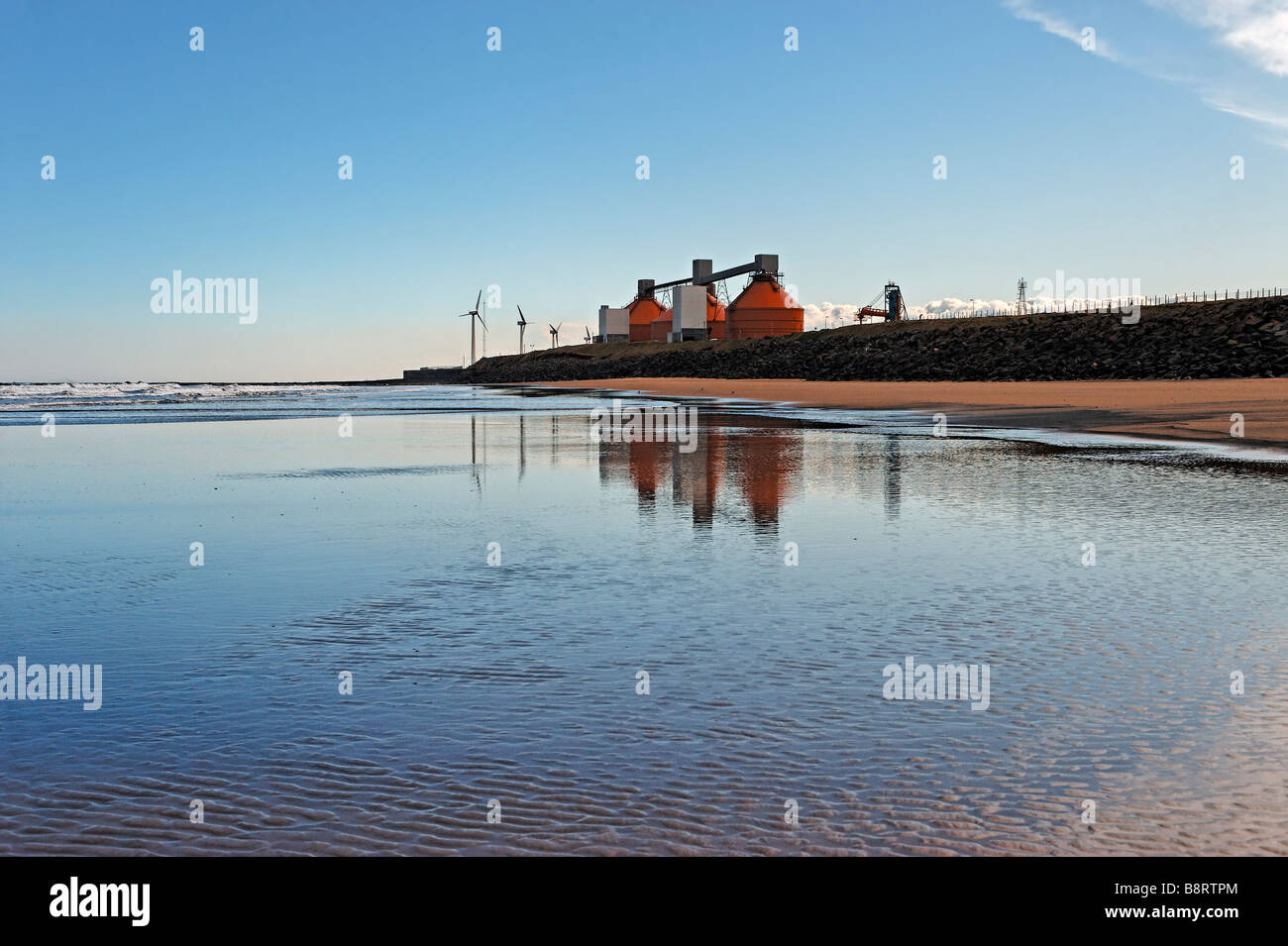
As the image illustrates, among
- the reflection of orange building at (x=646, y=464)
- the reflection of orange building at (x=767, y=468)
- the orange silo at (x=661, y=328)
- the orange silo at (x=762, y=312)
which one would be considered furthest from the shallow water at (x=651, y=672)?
the orange silo at (x=661, y=328)

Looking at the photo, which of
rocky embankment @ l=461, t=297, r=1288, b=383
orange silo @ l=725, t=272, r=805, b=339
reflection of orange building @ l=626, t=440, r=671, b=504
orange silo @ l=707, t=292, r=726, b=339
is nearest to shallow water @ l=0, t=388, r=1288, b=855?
reflection of orange building @ l=626, t=440, r=671, b=504

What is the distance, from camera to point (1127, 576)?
1064 centimetres

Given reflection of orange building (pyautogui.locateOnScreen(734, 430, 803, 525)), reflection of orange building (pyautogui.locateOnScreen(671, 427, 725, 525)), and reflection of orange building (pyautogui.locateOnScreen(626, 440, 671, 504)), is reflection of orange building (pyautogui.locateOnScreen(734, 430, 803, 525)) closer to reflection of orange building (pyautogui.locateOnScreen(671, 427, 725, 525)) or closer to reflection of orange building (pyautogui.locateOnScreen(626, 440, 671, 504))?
reflection of orange building (pyautogui.locateOnScreen(671, 427, 725, 525))

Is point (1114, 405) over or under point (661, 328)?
under

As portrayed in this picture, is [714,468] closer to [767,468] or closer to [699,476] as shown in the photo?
[767,468]

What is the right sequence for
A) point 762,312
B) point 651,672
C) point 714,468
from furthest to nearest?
point 762,312
point 714,468
point 651,672

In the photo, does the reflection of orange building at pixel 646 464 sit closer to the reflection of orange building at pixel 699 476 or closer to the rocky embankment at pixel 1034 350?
the reflection of orange building at pixel 699 476

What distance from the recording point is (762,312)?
159875mm

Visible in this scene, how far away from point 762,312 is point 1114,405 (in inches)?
4679

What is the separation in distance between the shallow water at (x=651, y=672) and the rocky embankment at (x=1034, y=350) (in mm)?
56980

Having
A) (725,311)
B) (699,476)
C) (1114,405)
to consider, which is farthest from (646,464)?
(725,311)
